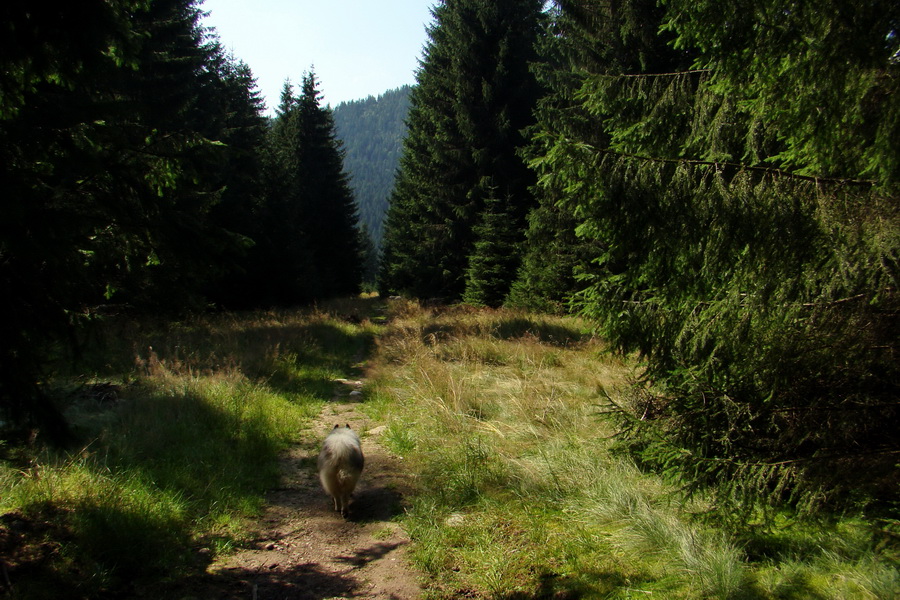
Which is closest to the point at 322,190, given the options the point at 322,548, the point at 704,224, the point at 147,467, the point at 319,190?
the point at 319,190

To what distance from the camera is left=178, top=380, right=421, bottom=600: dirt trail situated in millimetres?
3684

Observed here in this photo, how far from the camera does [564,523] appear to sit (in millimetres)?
4129

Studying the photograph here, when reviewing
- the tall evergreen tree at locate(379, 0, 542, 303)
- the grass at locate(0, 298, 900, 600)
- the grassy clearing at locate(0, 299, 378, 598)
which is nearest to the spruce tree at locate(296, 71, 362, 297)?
the tall evergreen tree at locate(379, 0, 542, 303)

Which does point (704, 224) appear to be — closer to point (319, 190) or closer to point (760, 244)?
point (760, 244)

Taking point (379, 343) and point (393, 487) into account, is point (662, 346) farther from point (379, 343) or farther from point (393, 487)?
point (379, 343)

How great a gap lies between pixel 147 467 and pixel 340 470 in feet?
6.34

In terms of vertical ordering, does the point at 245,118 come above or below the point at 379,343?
above

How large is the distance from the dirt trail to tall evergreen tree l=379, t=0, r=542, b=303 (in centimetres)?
1458

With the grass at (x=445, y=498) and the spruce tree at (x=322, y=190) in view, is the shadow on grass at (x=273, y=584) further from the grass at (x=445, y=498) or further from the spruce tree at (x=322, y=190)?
the spruce tree at (x=322, y=190)

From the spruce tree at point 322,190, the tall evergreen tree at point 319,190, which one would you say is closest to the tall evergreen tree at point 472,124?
the tall evergreen tree at point 319,190

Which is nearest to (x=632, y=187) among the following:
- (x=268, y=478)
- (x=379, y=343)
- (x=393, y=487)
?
(x=393, y=487)

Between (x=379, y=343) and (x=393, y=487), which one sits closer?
(x=393, y=487)

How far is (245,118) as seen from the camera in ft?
84.4

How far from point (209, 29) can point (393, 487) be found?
25219 mm
